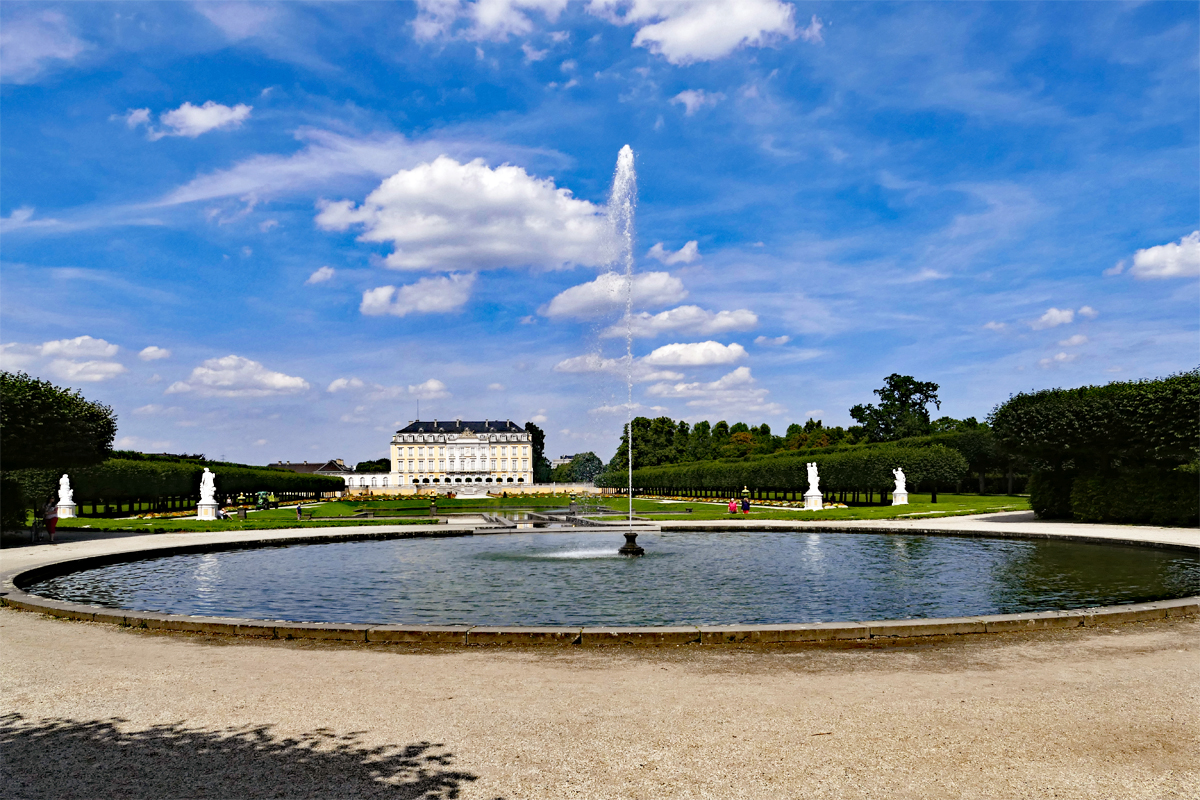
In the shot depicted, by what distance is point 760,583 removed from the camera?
16.8 metres

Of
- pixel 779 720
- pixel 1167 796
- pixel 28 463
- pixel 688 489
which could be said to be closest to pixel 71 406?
pixel 28 463

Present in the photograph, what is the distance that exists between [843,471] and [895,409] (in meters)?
65.9

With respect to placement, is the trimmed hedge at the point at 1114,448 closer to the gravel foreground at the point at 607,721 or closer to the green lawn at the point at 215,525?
the gravel foreground at the point at 607,721

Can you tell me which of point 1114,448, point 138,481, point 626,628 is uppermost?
point 1114,448

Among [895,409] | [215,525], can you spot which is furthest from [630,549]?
[895,409]

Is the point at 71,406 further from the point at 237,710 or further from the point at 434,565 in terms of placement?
the point at 237,710

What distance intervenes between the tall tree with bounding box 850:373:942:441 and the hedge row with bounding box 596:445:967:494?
34.8 metres

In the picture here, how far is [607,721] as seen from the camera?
684 centimetres

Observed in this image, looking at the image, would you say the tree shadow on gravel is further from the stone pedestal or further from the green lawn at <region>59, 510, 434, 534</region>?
the green lawn at <region>59, 510, 434, 534</region>

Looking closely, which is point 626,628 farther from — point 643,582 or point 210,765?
point 643,582

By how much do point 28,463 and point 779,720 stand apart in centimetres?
3642

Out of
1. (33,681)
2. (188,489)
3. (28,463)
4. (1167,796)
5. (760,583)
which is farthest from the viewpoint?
(188,489)

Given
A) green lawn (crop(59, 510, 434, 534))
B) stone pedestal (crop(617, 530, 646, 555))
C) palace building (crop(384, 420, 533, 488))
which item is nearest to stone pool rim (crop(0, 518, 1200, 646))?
stone pedestal (crop(617, 530, 646, 555))

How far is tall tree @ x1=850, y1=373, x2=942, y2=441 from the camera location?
12025cm
